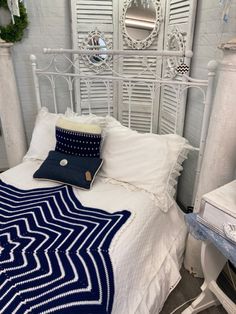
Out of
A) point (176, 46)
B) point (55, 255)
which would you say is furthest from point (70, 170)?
point (176, 46)

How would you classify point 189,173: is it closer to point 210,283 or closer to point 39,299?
point 210,283

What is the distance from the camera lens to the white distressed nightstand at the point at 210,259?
1.05 meters

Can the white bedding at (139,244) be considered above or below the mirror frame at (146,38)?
below

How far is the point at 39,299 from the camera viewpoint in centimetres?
95

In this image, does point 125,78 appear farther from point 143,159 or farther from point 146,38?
point 143,159

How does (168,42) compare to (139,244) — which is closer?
(139,244)

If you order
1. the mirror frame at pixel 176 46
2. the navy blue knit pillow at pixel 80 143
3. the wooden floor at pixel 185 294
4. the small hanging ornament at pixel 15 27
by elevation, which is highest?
the small hanging ornament at pixel 15 27

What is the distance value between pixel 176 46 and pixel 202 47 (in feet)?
0.79

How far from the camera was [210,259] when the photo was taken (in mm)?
1317

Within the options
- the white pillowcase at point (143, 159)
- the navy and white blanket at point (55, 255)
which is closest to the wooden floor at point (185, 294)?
the white pillowcase at point (143, 159)

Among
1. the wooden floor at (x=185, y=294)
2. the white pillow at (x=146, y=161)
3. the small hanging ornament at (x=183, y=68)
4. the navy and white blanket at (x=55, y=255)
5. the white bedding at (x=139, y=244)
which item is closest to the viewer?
the navy and white blanket at (x=55, y=255)

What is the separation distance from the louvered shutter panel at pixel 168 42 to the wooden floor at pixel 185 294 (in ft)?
3.29

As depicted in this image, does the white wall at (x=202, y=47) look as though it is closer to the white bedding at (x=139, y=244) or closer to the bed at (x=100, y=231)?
the bed at (x=100, y=231)

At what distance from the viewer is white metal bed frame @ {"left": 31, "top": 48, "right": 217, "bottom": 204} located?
63.3 inches
